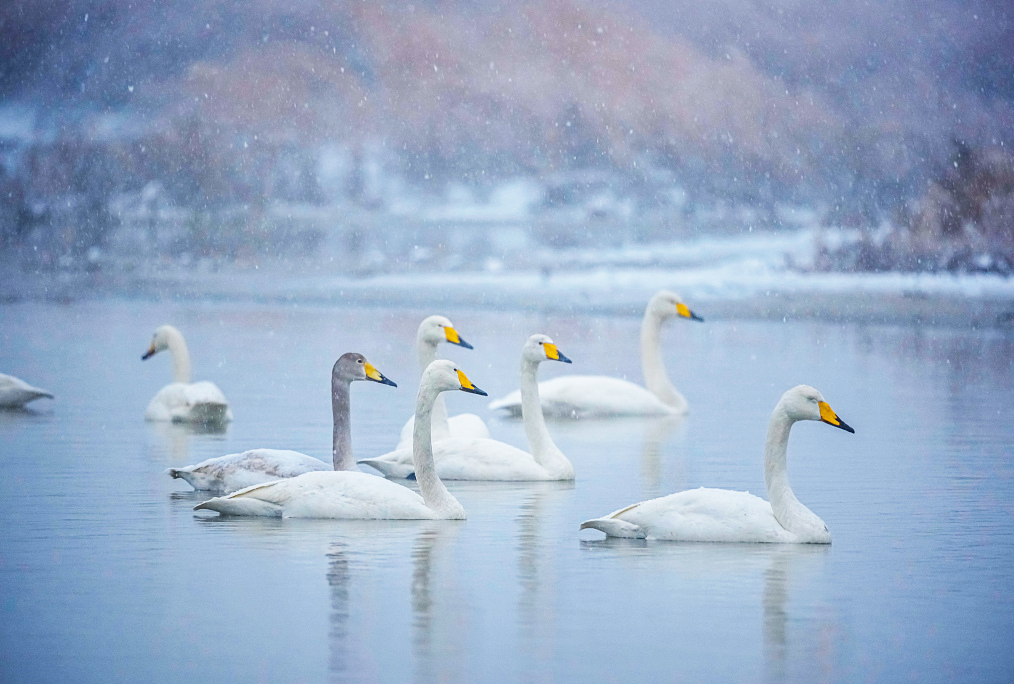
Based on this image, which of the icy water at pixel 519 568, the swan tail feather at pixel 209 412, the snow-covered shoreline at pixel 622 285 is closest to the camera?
the icy water at pixel 519 568

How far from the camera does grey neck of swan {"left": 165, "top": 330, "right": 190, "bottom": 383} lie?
1691 centimetres

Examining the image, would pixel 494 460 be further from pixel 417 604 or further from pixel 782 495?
pixel 417 604

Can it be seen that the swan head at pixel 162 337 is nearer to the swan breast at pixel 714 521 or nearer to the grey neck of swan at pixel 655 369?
the grey neck of swan at pixel 655 369

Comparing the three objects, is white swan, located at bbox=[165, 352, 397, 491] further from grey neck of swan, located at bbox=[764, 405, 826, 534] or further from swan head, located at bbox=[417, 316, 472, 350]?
grey neck of swan, located at bbox=[764, 405, 826, 534]

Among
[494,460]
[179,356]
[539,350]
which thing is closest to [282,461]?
[494,460]

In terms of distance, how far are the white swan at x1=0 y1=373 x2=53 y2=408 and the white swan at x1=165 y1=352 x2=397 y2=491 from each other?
19.9ft

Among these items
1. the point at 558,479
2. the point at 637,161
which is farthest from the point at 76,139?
the point at 558,479

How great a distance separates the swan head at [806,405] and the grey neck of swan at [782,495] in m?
0.12

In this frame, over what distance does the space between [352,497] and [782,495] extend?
219cm

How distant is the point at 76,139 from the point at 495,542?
60688 mm

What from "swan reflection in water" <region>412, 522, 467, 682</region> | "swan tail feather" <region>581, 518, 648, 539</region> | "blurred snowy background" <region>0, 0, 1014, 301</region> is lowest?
"swan reflection in water" <region>412, 522, 467, 682</region>

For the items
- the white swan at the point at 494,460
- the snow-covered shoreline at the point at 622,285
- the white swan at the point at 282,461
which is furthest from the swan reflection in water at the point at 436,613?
the snow-covered shoreline at the point at 622,285

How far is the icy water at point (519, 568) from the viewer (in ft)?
22.5

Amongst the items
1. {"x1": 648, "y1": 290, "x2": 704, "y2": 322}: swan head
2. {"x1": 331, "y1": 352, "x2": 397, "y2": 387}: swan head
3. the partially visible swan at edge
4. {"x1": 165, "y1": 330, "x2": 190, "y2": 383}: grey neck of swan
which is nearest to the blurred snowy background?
{"x1": 648, "y1": 290, "x2": 704, "y2": 322}: swan head
